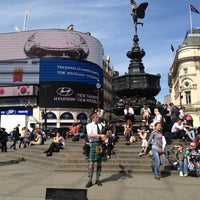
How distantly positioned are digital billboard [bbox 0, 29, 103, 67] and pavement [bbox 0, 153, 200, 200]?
2403 inches

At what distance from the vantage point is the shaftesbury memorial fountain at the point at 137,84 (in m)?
14.2

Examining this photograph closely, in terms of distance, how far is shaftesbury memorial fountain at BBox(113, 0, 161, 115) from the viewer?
560 inches

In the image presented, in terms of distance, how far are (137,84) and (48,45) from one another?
5710 centimetres

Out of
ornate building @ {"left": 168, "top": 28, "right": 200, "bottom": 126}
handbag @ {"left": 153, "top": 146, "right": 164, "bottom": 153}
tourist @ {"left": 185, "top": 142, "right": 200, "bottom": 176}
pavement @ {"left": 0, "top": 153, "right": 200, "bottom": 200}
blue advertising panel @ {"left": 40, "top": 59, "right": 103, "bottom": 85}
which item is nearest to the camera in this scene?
pavement @ {"left": 0, "top": 153, "right": 200, "bottom": 200}

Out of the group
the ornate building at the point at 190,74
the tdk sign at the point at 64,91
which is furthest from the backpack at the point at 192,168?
the tdk sign at the point at 64,91

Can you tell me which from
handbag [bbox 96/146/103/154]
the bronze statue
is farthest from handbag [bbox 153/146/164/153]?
the bronze statue

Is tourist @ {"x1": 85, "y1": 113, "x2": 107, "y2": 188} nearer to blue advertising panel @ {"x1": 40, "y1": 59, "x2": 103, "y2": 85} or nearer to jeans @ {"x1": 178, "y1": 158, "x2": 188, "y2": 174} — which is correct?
jeans @ {"x1": 178, "y1": 158, "x2": 188, "y2": 174}

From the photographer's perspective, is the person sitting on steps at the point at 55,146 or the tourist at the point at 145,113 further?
the tourist at the point at 145,113

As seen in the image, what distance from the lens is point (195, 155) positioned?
8625 mm

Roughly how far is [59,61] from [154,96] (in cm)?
5529

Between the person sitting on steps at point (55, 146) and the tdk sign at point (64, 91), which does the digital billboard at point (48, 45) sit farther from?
the person sitting on steps at point (55, 146)

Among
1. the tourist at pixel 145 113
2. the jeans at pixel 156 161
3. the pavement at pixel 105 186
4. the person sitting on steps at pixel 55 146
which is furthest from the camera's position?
the tourist at pixel 145 113

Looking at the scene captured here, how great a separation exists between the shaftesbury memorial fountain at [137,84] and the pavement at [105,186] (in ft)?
19.8

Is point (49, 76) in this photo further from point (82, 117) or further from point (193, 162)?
point (193, 162)
